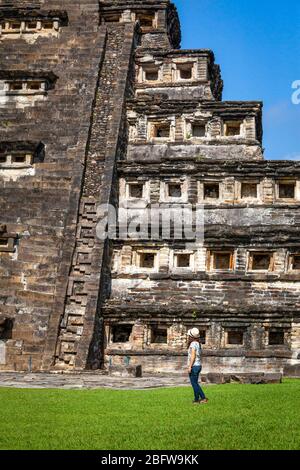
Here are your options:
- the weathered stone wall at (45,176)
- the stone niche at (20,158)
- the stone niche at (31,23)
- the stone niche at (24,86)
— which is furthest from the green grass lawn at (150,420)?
the stone niche at (31,23)

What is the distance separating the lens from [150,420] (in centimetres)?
892

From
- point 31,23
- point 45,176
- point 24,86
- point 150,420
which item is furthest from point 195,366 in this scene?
point 31,23

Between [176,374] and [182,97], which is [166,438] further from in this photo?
[182,97]

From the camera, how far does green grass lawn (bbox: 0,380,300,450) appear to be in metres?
7.55

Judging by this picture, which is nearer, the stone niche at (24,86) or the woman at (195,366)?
the woman at (195,366)

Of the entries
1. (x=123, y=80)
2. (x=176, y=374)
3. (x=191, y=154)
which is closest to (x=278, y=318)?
(x=176, y=374)

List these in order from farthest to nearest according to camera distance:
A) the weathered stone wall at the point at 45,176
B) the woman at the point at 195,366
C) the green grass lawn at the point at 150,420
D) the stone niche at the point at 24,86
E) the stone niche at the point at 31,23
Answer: the stone niche at the point at 31,23 → the stone niche at the point at 24,86 → the weathered stone wall at the point at 45,176 → the woman at the point at 195,366 → the green grass lawn at the point at 150,420

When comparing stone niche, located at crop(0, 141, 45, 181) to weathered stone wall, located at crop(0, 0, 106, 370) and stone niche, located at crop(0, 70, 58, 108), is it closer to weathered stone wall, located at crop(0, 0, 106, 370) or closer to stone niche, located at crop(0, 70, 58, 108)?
weathered stone wall, located at crop(0, 0, 106, 370)

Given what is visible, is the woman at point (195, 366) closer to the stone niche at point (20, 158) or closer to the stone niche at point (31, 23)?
the stone niche at point (20, 158)

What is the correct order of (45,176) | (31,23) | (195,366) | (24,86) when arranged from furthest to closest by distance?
(31,23) → (24,86) → (45,176) → (195,366)

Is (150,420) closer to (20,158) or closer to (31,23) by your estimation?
(20,158)

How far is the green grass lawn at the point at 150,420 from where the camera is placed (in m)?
7.55

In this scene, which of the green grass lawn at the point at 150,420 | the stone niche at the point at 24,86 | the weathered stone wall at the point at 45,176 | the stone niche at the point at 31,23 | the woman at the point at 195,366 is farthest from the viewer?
the stone niche at the point at 31,23
